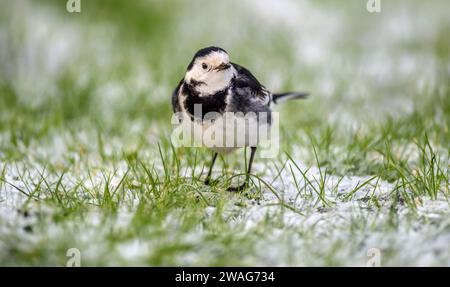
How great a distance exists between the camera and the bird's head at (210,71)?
117 inches

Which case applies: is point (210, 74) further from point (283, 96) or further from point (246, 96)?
point (283, 96)

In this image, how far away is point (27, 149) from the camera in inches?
163

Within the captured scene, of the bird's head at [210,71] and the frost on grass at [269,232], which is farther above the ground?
the bird's head at [210,71]

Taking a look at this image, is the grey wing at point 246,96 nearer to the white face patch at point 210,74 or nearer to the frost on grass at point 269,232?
the white face patch at point 210,74

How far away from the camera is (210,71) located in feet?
9.89

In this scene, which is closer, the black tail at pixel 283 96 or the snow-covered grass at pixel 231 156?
the snow-covered grass at pixel 231 156

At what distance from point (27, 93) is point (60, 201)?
9.70ft

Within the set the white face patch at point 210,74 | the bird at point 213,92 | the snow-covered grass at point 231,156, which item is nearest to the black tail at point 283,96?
the snow-covered grass at point 231,156

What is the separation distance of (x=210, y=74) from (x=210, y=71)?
0.06 feet

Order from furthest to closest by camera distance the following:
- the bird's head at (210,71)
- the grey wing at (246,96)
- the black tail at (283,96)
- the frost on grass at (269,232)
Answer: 1. the black tail at (283,96)
2. the grey wing at (246,96)
3. the bird's head at (210,71)
4. the frost on grass at (269,232)

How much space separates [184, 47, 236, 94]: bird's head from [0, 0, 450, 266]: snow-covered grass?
1.44 feet

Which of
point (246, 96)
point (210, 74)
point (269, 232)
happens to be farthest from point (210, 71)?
point (269, 232)
